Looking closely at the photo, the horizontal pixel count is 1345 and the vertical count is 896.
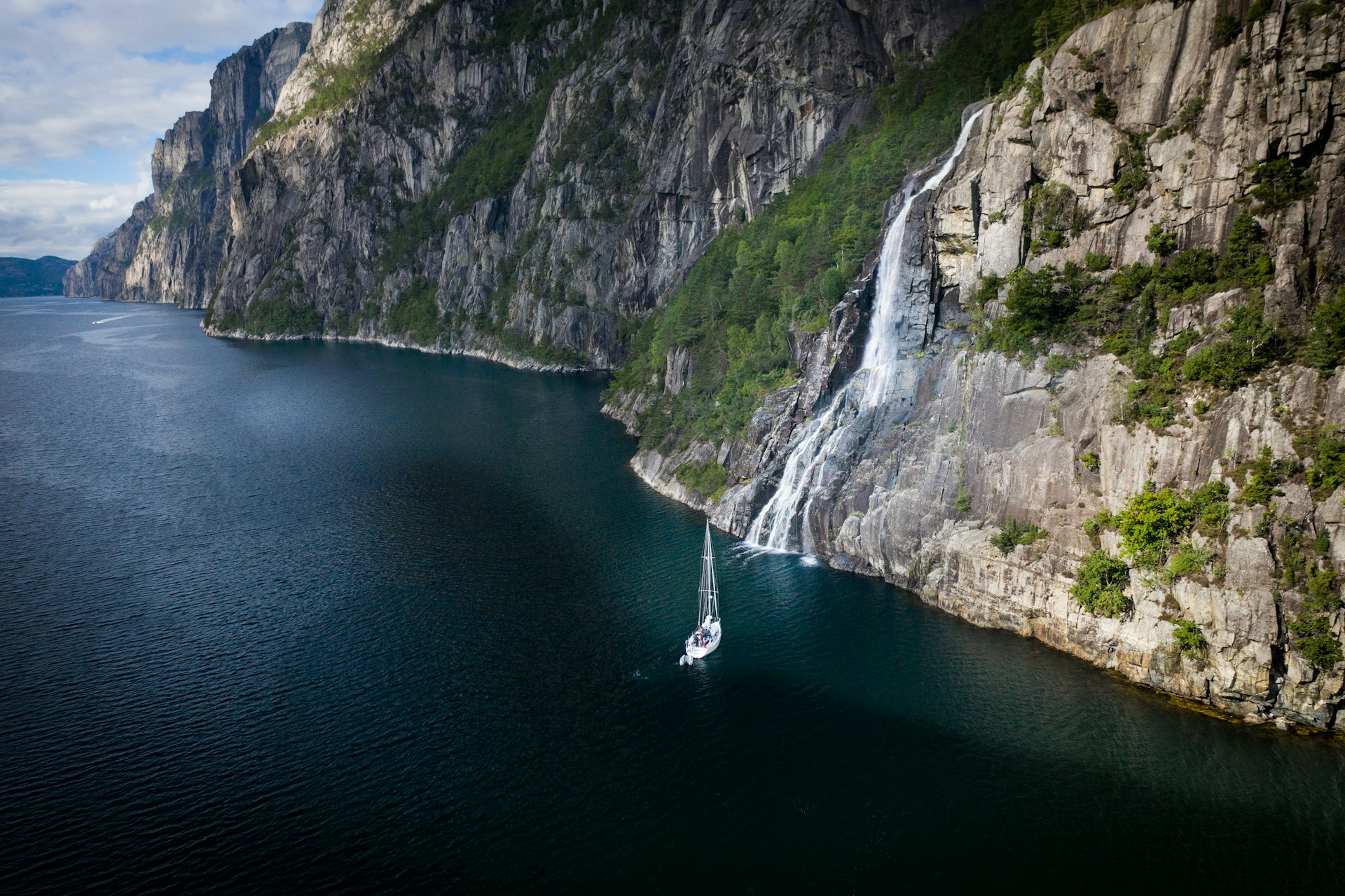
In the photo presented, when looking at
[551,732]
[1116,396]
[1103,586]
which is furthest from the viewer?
[1116,396]

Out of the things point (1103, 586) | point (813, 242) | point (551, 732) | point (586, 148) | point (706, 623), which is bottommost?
point (551, 732)

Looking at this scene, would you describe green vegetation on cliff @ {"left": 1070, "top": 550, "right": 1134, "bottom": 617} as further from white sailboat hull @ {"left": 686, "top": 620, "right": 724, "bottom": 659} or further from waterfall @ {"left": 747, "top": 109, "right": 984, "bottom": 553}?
white sailboat hull @ {"left": 686, "top": 620, "right": 724, "bottom": 659}

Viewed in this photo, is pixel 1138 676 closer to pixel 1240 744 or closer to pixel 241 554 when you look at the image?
pixel 1240 744

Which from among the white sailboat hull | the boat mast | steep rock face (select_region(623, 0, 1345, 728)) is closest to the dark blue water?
the white sailboat hull

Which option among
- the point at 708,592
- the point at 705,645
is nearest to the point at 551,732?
the point at 705,645

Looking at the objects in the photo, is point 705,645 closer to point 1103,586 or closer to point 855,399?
point 1103,586

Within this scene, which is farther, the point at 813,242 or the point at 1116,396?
the point at 813,242

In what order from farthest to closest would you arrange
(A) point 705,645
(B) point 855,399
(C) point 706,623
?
(B) point 855,399, (C) point 706,623, (A) point 705,645

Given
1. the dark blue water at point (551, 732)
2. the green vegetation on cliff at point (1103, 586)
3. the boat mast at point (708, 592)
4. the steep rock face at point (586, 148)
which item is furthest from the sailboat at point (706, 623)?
the steep rock face at point (586, 148)
